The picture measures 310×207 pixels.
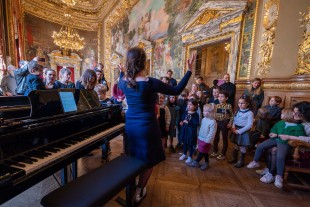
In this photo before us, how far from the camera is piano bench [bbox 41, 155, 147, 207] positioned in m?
1.10

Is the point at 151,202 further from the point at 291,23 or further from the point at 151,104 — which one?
the point at 291,23

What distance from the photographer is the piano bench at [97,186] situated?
3.60 feet

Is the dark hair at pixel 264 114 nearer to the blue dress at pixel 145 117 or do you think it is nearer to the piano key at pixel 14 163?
the blue dress at pixel 145 117

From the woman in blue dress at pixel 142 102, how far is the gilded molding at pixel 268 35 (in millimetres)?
4049

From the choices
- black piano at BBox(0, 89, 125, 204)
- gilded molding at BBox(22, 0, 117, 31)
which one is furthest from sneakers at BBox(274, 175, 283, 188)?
gilded molding at BBox(22, 0, 117, 31)

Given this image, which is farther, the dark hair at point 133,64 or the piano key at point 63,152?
the dark hair at point 133,64

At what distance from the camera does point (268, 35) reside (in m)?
4.48

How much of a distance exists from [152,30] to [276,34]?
6.38 metres

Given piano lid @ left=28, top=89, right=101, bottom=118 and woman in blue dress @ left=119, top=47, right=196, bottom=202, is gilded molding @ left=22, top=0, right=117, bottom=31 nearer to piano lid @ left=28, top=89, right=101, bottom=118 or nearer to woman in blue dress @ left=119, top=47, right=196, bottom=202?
piano lid @ left=28, top=89, right=101, bottom=118

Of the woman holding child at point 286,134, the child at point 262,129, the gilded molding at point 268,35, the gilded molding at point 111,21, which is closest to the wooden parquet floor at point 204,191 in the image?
the woman holding child at point 286,134

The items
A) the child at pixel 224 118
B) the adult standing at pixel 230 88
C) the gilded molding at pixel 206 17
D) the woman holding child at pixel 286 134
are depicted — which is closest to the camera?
the woman holding child at pixel 286 134

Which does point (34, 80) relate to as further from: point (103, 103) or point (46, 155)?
point (46, 155)

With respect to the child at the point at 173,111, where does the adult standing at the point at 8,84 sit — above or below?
above

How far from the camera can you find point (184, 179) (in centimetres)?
263
